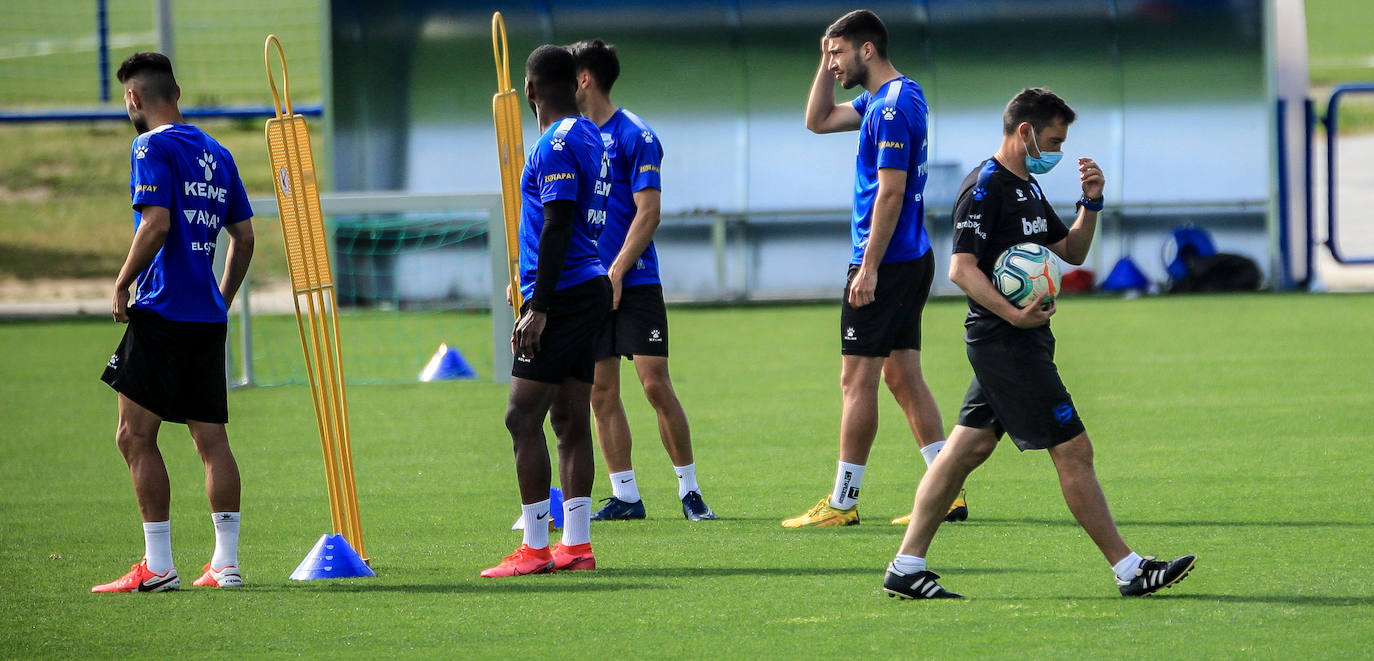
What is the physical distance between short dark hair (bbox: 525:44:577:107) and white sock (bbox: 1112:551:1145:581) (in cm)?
263

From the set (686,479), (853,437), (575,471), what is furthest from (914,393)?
(575,471)

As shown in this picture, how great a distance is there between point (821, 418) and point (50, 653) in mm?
6277

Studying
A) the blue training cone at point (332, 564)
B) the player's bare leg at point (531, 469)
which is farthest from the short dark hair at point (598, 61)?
the blue training cone at point (332, 564)

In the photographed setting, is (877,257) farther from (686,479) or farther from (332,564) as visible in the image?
(332,564)

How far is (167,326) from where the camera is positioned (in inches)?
232

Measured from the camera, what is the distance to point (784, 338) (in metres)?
16.1

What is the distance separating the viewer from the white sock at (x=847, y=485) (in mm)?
6965

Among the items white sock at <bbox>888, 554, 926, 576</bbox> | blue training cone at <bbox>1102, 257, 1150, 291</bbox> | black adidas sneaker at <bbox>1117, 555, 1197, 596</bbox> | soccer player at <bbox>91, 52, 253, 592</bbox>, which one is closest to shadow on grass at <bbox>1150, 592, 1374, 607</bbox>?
black adidas sneaker at <bbox>1117, 555, 1197, 596</bbox>

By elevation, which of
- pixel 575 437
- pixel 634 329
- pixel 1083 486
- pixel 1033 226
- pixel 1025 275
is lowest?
pixel 1083 486

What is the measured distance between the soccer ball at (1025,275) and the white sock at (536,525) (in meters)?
1.97

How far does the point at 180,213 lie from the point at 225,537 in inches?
48.3

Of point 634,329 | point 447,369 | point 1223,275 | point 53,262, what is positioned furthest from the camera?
point 53,262

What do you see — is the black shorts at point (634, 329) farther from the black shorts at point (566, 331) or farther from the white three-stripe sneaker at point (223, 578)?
the white three-stripe sneaker at point (223, 578)

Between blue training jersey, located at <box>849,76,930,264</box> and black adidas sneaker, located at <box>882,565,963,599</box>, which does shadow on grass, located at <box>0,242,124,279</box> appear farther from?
black adidas sneaker, located at <box>882,565,963,599</box>
